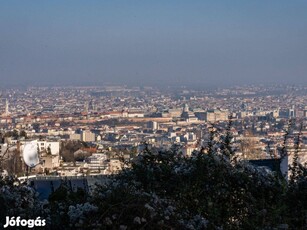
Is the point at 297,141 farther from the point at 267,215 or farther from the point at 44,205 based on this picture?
the point at 44,205

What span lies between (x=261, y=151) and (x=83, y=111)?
116 feet

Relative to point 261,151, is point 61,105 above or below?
below

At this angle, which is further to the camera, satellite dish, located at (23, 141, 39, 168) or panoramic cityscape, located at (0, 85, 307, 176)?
panoramic cityscape, located at (0, 85, 307, 176)

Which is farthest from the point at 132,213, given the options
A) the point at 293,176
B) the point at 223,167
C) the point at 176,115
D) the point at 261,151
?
the point at 176,115

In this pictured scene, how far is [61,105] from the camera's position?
162 feet

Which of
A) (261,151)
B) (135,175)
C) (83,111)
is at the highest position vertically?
(135,175)

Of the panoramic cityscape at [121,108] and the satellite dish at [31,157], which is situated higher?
the satellite dish at [31,157]

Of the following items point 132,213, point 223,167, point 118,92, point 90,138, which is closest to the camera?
point 132,213

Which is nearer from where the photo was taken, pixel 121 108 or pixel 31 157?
pixel 31 157

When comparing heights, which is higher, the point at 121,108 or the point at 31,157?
the point at 31,157

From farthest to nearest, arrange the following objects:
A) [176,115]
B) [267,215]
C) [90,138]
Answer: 1. [176,115]
2. [90,138]
3. [267,215]

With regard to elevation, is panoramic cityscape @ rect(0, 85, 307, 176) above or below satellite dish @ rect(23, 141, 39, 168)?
below

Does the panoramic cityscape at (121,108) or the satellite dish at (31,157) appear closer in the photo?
the satellite dish at (31,157)

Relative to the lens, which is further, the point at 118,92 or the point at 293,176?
the point at 118,92
